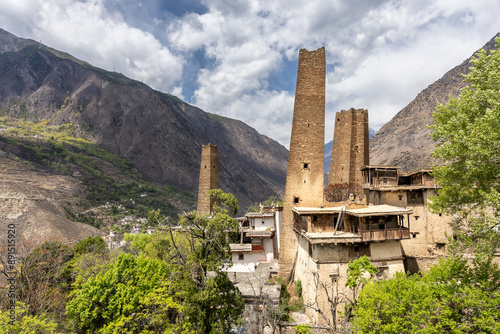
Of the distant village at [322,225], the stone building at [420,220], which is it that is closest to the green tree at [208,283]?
the distant village at [322,225]

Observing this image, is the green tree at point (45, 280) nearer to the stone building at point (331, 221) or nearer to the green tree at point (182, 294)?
the green tree at point (182, 294)

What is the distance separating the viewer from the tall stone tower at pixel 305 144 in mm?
21328

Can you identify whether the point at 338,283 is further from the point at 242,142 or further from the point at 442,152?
the point at 242,142

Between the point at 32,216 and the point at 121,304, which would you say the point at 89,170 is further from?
the point at 121,304

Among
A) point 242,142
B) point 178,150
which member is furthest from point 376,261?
point 242,142

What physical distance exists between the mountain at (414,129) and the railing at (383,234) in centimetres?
4264

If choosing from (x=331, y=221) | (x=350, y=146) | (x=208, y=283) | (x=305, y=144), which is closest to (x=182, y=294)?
(x=208, y=283)

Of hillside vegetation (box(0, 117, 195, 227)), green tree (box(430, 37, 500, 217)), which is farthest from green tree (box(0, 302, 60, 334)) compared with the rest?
hillside vegetation (box(0, 117, 195, 227))

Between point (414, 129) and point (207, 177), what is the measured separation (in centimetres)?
5991

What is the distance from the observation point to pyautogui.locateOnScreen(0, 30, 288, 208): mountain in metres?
113

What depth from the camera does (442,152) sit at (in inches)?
408

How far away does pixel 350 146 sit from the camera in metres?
32.2

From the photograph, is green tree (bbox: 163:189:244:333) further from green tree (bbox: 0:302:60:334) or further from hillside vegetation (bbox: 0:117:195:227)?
hillside vegetation (bbox: 0:117:195:227)

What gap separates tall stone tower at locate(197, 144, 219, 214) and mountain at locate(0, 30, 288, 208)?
5958 centimetres
